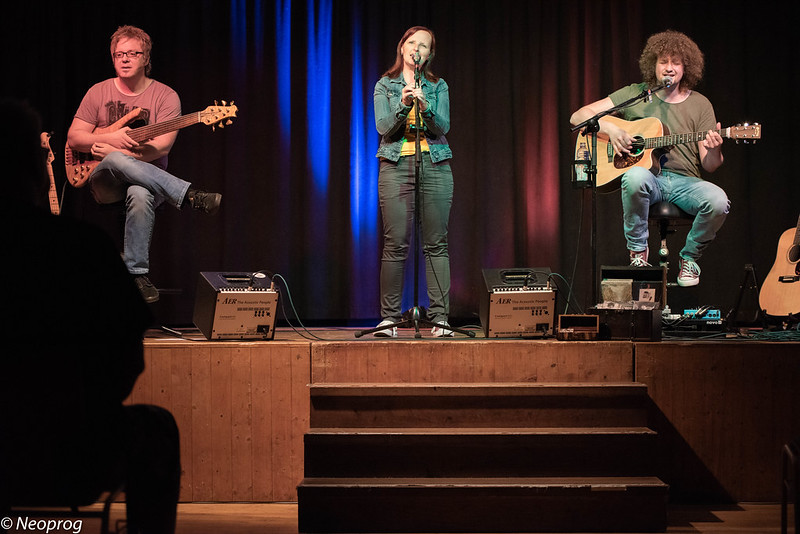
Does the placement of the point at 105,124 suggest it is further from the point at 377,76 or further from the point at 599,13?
the point at 599,13

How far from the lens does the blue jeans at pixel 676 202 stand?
4.54m

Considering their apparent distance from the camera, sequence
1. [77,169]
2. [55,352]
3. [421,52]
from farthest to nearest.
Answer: [77,169] → [421,52] → [55,352]

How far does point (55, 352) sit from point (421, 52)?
9.58ft

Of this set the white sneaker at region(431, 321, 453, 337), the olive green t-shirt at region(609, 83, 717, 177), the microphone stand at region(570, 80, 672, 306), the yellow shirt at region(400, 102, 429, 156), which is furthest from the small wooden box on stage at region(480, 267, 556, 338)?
the olive green t-shirt at region(609, 83, 717, 177)

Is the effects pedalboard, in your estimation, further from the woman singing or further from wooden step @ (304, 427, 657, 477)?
the woman singing

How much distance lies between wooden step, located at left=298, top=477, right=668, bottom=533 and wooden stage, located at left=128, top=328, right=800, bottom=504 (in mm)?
557

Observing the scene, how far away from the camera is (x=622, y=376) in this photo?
3.63 metres

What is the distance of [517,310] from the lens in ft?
12.5

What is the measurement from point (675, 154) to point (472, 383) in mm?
2195

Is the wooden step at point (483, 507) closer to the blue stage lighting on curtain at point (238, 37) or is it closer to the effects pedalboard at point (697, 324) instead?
the effects pedalboard at point (697, 324)

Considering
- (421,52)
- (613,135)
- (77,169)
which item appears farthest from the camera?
(613,135)

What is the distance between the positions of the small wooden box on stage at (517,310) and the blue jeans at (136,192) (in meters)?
1.76

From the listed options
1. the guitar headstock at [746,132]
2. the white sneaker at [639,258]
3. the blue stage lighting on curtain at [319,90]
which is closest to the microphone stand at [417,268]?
the white sneaker at [639,258]

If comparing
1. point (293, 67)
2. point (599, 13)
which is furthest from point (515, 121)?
point (293, 67)
